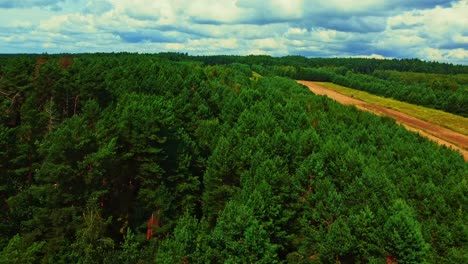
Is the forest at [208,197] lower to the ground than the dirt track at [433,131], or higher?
higher

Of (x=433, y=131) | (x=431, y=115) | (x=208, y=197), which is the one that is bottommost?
(x=433, y=131)

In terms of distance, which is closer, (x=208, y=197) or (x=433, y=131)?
(x=208, y=197)

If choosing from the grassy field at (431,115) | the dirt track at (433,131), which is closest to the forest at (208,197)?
the dirt track at (433,131)

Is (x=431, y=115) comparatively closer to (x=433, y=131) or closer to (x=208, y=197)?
(x=433, y=131)

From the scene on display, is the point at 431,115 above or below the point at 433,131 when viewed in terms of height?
above

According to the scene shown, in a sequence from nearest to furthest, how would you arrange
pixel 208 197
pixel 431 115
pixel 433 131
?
pixel 208 197, pixel 433 131, pixel 431 115

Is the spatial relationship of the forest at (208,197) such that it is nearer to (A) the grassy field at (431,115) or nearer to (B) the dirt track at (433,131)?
(B) the dirt track at (433,131)

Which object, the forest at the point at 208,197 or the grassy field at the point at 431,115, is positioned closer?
the forest at the point at 208,197

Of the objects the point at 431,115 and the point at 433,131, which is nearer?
the point at 433,131

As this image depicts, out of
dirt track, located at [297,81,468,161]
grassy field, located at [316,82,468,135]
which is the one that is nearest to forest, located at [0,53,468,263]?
dirt track, located at [297,81,468,161]

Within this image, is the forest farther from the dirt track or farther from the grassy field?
the grassy field

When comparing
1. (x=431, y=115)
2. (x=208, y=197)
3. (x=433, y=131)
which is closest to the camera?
(x=208, y=197)

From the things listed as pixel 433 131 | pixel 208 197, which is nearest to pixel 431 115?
pixel 433 131
